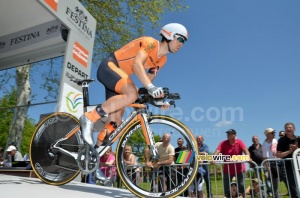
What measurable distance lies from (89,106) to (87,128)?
0.44m

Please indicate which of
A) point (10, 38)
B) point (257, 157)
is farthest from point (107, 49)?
point (257, 157)

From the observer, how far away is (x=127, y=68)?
366 centimetres

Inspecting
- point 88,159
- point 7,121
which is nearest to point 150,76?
point 88,159

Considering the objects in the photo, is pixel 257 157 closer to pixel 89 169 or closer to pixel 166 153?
pixel 166 153

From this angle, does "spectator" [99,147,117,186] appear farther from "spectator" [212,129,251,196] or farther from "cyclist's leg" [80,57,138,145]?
"cyclist's leg" [80,57,138,145]

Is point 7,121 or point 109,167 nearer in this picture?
point 109,167

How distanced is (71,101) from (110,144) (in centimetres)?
310

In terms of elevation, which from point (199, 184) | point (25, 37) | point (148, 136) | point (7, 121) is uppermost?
point (7, 121)

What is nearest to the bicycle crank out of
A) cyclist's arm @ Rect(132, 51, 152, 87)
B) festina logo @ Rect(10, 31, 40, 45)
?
cyclist's arm @ Rect(132, 51, 152, 87)

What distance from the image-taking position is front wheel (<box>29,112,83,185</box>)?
3.94 meters

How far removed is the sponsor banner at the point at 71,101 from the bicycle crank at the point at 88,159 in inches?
108

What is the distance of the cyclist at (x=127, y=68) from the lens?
3.33 meters

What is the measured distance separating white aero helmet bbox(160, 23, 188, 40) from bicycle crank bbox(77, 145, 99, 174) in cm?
156

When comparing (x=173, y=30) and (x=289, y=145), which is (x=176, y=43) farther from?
(x=289, y=145)
